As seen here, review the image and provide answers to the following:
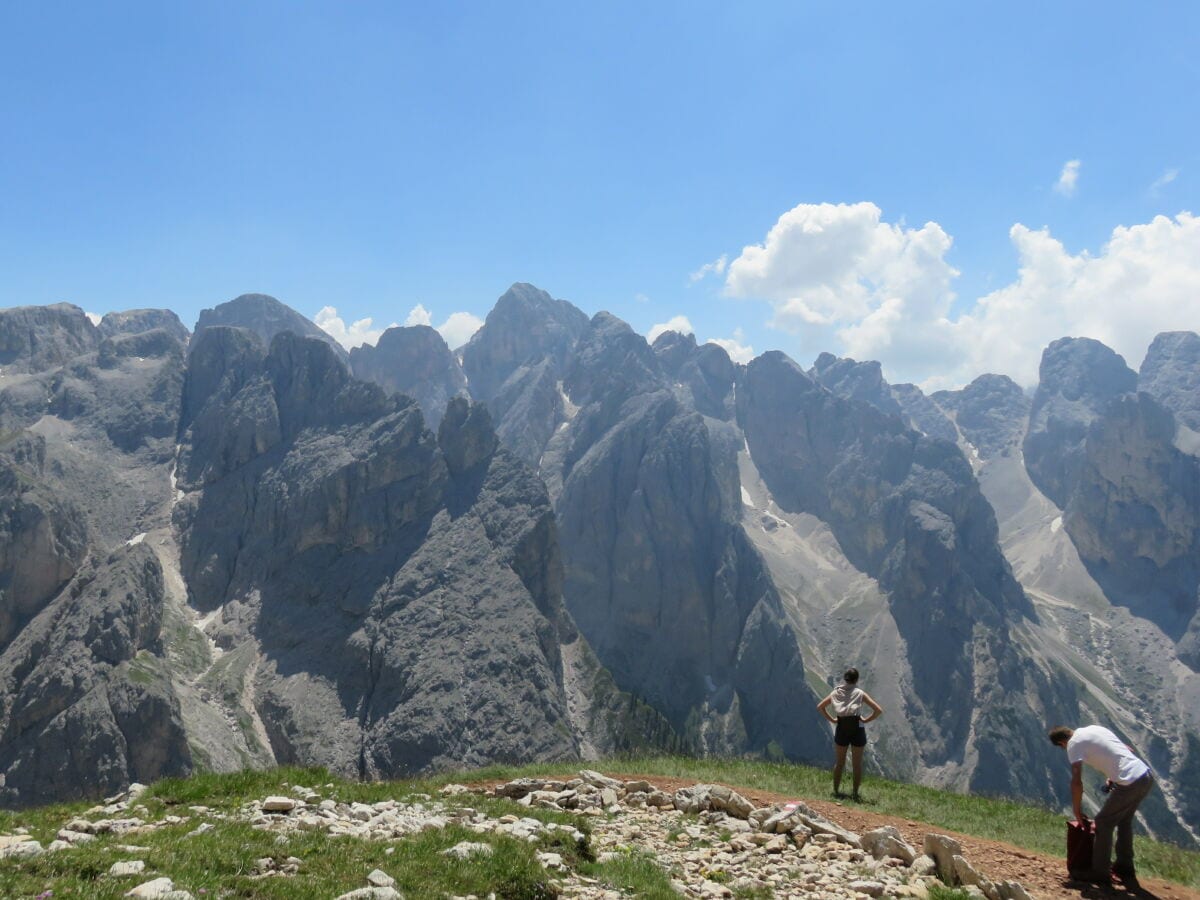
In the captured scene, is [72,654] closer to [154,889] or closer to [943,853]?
[154,889]

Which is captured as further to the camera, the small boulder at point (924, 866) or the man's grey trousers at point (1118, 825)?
the man's grey trousers at point (1118, 825)

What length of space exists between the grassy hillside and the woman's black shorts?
1.40 m

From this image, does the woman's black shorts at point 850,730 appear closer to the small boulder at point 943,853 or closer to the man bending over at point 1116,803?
the man bending over at point 1116,803

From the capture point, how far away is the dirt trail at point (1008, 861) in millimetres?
13273

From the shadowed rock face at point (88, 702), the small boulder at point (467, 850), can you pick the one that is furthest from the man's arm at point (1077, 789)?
the shadowed rock face at point (88, 702)

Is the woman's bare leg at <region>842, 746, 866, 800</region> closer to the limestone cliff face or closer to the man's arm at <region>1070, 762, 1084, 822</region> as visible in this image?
the man's arm at <region>1070, 762, 1084, 822</region>

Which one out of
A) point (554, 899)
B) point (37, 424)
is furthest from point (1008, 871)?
point (37, 424)

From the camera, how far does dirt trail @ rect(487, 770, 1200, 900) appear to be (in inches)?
523

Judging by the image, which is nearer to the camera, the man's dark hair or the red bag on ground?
the red bag on ground

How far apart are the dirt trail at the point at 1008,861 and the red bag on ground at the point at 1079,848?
0.92ft

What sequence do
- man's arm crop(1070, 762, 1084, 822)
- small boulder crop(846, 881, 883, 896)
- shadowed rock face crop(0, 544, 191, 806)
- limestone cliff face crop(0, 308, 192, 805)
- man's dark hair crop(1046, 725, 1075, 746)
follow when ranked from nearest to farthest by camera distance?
small boulder crop(846, 881, 883, 896), man's arm crop(1070, 762, 1084, 822), man's dark hair crop(1046, 725, 1075, 746), shadowed rock face crop(0, 544, 191, 806), limestone cliff face crop(0, 308, 192, 805)

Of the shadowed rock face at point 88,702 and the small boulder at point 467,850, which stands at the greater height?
the small boulder at point 467,850

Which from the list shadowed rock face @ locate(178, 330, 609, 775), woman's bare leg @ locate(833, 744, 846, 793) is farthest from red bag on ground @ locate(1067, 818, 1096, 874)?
shadowed rock face @ locate(178, 330, 609, 775)

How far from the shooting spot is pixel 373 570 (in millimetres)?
156250
